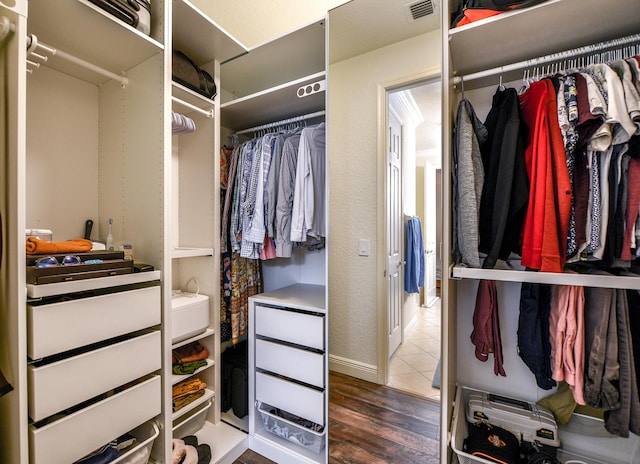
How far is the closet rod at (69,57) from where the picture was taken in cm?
95

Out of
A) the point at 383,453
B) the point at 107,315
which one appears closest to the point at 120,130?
the point at 107,315

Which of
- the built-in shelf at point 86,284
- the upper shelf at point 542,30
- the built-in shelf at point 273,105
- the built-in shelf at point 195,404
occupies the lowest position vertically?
the built-in shelf at point 195,404

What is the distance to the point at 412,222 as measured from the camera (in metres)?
2.54

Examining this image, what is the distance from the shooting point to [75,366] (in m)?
0.95

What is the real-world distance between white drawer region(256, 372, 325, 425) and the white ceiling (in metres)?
2.17

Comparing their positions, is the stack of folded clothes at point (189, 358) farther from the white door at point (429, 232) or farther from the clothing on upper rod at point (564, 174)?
the white door at point (429, 232)

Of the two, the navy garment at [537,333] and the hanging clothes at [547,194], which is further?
the navy garment at [537,333]

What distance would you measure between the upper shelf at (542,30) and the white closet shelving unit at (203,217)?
119 cm

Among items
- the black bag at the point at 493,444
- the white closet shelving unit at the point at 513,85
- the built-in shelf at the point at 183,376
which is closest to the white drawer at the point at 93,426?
the built-in shelf at the point at 183,376

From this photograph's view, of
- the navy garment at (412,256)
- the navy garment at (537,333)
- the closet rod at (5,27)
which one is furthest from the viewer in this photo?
the navy garment at (412,256)

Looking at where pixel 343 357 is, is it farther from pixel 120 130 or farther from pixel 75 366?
pixel 120 130

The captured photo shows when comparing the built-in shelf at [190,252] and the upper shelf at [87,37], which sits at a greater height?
the upper shelf at [87,37]

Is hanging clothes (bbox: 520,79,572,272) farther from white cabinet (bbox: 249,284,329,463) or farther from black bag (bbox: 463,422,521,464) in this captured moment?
white cabinet (bbox: 249,284,329,463)

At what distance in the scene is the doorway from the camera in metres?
2.08
